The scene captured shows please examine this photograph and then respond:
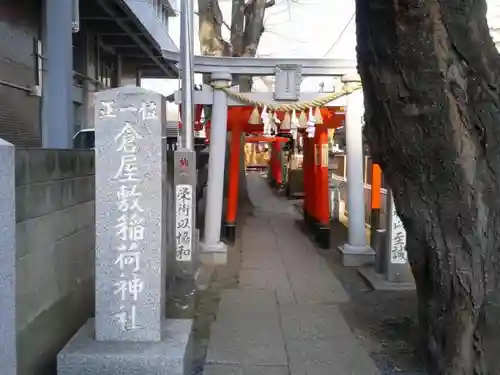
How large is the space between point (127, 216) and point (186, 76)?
4.99 metres

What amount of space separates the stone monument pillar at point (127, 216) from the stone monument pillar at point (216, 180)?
19.3 feet

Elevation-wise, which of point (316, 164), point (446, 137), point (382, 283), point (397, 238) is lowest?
point (382, 283)

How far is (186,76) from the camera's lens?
8969 millimetres

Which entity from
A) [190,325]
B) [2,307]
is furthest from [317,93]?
[2,307]

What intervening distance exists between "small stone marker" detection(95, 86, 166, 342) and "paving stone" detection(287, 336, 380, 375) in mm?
1621

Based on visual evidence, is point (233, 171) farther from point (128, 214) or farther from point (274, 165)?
point (274, 165)

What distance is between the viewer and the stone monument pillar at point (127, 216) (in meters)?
4.36

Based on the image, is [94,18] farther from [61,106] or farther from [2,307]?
[2,307]

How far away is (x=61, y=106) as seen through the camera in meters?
9.55

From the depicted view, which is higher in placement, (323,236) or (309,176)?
(309,176)

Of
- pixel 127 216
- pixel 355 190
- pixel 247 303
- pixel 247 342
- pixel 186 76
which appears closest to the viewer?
pixel 127 216

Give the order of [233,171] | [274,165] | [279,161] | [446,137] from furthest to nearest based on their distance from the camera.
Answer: [274,165], [279,161], [233,171], [446,137]

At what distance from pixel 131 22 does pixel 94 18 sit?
837mm

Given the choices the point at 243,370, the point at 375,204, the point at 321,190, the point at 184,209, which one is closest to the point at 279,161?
the point at 321,190
